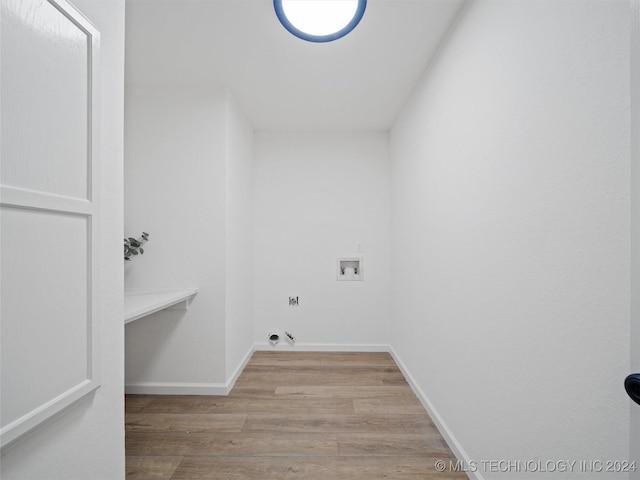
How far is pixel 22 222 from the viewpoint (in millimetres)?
706

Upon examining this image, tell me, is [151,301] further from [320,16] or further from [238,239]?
[320,16]

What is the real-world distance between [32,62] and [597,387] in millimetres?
1653

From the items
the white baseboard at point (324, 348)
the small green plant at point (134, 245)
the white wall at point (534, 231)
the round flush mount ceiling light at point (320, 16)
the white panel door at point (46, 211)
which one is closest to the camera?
the white panel door at point (46, 211)

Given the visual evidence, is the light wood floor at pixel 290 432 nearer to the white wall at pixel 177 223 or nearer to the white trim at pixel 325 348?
the white wall at pixel 177 223

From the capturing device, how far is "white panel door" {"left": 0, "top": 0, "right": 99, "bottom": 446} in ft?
2.21

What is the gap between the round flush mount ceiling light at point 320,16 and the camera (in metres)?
1.43

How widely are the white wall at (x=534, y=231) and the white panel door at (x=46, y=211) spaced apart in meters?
1.41

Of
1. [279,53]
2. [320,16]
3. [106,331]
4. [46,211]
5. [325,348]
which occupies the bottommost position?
[325,348]

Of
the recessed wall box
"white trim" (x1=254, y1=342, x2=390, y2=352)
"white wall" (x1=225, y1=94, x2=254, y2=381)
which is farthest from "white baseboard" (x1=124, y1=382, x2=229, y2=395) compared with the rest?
the recessed wall box

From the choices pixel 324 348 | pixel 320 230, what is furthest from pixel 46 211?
pixel 324 348

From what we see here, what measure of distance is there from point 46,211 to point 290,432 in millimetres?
1824

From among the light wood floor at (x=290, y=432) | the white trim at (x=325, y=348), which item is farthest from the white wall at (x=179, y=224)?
the white trim at (x=325, y=348)

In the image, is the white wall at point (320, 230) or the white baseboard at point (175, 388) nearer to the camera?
the white baseboard at point (175, 388)

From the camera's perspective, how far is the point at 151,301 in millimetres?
1982
